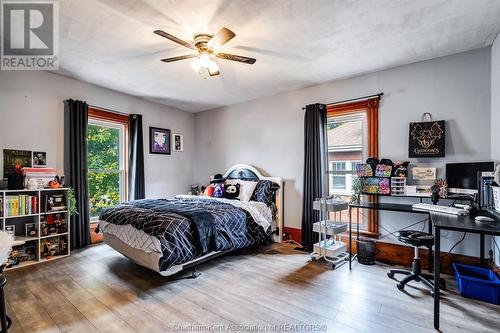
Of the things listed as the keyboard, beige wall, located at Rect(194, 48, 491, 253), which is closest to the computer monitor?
beige wall, located at Rect(194, 48, 491, 253)

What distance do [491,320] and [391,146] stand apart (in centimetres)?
200

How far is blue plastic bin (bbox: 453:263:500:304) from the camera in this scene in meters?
2.22

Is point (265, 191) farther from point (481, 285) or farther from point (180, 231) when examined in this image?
point (481, 285)

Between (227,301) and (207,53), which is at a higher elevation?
(207,53)

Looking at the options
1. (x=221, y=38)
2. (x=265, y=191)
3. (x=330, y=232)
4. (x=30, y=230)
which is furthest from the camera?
(x=265, y=191)

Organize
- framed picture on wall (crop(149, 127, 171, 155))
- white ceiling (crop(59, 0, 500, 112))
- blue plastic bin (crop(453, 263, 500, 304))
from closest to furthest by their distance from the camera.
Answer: white ceiling (crop(59, 0, 500, 112)) → blue plastic bin (crop(453, 263, 500, 304)) → framed picture on wall (crop(149, 127, 171, 155))

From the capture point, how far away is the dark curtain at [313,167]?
3.75 meters

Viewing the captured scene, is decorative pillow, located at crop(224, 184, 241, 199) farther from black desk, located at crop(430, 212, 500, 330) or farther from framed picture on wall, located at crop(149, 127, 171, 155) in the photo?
black desk, located at crop(430, 212, 500, 330)

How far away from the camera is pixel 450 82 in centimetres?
293

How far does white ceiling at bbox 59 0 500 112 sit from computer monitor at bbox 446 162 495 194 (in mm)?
1318

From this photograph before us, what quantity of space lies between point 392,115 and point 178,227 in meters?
3.04

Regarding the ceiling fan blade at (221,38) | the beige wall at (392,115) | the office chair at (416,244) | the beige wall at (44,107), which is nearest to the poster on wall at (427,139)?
the beige wall at (392,115)

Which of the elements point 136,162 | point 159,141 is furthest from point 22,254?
point 159,141

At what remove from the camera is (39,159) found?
3.43m
